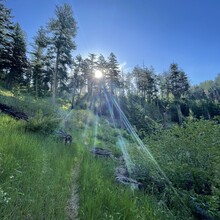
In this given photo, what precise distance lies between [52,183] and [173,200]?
2438mm

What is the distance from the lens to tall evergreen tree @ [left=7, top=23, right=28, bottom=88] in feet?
92.2

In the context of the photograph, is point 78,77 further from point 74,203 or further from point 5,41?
point 74,203

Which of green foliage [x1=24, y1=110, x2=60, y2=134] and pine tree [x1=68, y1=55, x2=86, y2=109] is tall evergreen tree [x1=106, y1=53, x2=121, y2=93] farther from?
green foliage [x1=24, y1=110, x2=60, y2=134]

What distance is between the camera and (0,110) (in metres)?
9.42

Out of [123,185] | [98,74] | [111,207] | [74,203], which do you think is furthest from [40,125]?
[98,74]

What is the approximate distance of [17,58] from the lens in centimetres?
2833

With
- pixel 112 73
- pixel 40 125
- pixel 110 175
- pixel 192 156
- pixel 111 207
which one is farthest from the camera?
pixel 112 73

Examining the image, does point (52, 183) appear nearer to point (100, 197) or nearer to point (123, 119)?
point (100, 197)

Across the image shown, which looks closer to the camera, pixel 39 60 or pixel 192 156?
pixel 192 156

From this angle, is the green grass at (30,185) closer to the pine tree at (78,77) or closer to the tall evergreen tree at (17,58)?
the tall evergreen tree at (17,58)

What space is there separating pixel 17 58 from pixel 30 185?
28403mm

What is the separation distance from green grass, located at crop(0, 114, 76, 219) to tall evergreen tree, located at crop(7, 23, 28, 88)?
86.1ft

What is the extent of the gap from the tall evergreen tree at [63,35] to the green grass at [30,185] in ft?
75.1

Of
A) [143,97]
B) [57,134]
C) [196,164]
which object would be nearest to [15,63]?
[57,134]
